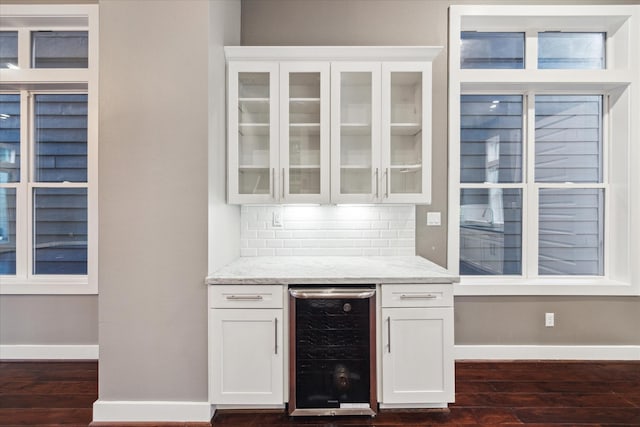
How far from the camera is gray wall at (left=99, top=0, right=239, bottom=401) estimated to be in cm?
209

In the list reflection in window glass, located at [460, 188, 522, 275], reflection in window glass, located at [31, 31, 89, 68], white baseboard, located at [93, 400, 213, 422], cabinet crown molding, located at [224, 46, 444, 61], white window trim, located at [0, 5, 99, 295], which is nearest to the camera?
white baseboard, located at [93, 400, 213, 422]

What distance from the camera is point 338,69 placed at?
8.09 ft

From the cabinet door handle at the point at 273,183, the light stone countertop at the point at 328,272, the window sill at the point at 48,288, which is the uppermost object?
the cabinet door handle at the point at 273,183

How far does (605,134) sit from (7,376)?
5.65 meters

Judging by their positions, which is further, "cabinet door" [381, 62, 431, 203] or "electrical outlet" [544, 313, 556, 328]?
"electrical outlet" [544, 313, 556, 328]

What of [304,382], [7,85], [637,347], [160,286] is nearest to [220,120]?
[160,286]

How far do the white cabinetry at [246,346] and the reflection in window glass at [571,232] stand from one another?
104 inches

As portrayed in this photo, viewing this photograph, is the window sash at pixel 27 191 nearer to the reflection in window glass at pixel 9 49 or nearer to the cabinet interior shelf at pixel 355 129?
the reflection in window glass at pixel 9 49

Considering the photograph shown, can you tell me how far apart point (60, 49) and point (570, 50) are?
476 centimetres

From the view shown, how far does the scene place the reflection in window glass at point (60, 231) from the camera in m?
3.11

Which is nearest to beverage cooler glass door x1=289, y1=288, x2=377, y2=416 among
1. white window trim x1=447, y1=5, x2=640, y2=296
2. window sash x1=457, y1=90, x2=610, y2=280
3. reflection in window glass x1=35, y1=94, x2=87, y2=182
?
white window trim x1=447, y1=5, x2=640, y2=296

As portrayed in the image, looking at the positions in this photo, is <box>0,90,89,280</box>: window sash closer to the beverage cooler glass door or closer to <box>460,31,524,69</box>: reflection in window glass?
the beverage cooler glass door

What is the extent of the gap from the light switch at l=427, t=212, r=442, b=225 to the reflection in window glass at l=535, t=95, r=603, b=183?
3.62ft

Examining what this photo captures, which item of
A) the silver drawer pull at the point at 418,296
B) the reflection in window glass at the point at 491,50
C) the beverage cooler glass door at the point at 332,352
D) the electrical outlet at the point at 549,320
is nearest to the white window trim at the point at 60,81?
the beverage cooler glass door at the point at 332,352
